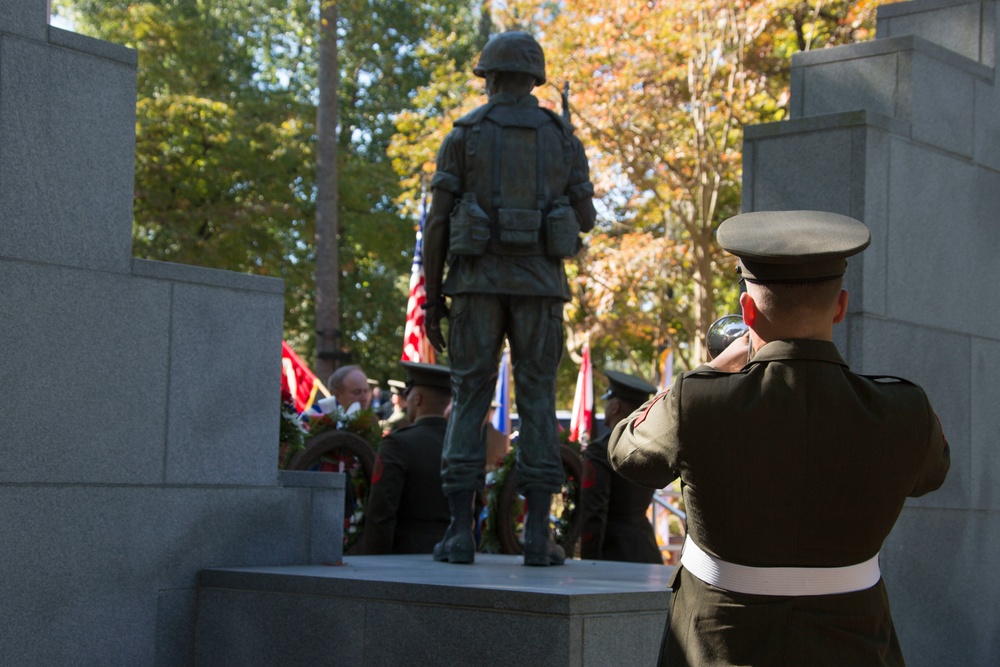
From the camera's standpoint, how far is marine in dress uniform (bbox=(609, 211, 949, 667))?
9.95ft

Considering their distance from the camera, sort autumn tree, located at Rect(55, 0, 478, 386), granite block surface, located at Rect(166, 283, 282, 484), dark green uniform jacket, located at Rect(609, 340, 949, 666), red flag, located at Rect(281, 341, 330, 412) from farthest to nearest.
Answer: autumn tree, located at Rect(55, 0, 478, 386)
red flag, located at Rect(281, 341, 330, 412)
granite block surface, located at Rect(166, 283, 282, 484)
dark green uniform jacket, located at Rect(609, 340, 949, 666)

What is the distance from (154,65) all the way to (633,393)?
66.1 ft

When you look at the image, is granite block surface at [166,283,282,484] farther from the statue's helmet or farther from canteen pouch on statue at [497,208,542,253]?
the statue's helmet

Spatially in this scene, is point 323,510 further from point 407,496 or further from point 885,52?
point 885,52

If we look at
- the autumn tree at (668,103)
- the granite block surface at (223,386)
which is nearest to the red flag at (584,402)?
the autumn tree at (668,103)

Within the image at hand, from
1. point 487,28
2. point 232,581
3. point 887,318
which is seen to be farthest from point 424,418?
point 487,28

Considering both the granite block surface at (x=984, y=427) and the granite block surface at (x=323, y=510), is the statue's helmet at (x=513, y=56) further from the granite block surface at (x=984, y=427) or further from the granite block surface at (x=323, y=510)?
the granite block surface at (x=984, y=427)

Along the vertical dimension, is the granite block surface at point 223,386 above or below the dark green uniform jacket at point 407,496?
above

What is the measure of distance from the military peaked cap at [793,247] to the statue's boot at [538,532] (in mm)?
3780

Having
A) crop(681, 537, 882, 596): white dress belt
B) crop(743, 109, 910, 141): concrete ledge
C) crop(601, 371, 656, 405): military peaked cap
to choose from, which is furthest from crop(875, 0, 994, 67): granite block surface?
crop(681, 537, 882, 596): white dress belt

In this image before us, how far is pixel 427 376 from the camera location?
8648mm

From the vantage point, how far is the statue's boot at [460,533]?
684 centimetres

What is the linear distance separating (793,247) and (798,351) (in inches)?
9.0

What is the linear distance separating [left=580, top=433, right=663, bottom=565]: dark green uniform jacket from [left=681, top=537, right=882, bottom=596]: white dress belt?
5.22m
